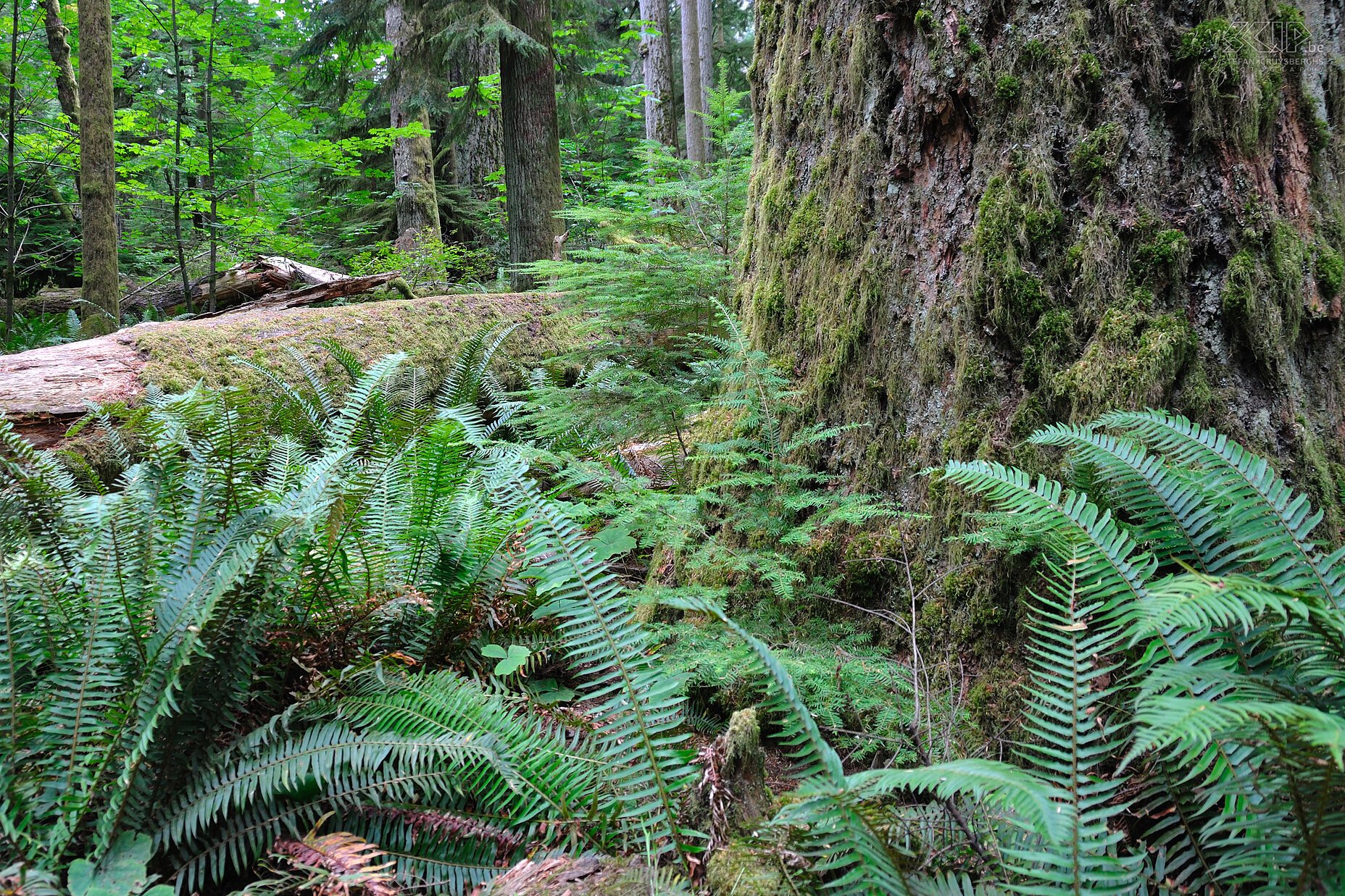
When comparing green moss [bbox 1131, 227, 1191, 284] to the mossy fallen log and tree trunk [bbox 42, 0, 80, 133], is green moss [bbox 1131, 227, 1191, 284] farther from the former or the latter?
tree trunk [bbox 42, 0, 80, 133]

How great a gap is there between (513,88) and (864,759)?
759 centimetres

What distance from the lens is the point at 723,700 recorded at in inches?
93.0

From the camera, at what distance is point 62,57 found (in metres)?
11.2

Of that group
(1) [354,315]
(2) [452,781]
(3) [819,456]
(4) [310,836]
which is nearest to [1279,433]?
(3) [819,456]

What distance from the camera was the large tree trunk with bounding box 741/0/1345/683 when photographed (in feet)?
6.52

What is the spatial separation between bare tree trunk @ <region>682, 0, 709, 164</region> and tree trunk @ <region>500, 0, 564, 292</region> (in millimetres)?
4762

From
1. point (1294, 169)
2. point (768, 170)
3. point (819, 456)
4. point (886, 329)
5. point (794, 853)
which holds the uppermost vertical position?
point (768, 170)

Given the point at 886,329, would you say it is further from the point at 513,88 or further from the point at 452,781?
the point at 513,88

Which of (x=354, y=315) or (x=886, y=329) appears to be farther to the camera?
(x=354, y=315)

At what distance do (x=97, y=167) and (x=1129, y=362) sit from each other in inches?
369

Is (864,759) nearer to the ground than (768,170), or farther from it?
nearer to the ground

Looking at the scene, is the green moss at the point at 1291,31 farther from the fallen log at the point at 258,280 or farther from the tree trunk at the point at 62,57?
the tree trunk at the point at 62,57

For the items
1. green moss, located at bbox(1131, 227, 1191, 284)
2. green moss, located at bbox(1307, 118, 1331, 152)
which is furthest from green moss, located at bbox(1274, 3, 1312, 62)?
green moss, located at bbox(1131, 227, 1191, 284)

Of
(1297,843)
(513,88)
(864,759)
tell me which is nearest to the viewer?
(1297,843)
